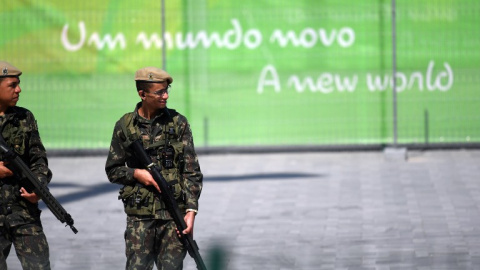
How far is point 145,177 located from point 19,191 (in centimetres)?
87

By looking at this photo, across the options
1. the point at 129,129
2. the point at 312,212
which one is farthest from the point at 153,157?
the point at 312,212

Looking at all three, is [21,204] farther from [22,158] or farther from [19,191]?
[22,158]

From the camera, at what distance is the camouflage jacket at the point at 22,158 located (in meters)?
6.98

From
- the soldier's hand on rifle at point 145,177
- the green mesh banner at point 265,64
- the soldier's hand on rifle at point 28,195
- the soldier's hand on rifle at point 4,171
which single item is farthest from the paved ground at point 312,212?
the soldier's hand on rifle at point 4,171

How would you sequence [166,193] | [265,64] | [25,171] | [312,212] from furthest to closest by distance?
[265,64] < [312,212] < [25,171] < [166,193]

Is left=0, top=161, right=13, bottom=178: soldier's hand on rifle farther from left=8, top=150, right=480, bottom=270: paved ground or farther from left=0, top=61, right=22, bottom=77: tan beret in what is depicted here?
left=8, top=150, right=480, bottom=270: paved ground

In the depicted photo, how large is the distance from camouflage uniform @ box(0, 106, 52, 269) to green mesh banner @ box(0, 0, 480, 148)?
817cm

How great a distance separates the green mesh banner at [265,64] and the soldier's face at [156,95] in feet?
27.6

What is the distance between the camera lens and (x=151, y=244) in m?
6.79

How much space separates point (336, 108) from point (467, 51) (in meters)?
1.85

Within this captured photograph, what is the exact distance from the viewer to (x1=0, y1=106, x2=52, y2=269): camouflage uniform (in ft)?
22.9

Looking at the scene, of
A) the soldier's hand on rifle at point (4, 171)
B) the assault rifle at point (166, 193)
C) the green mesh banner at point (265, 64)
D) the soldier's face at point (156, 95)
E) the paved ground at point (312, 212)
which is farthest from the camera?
the green mesh banner at point (265, 64)

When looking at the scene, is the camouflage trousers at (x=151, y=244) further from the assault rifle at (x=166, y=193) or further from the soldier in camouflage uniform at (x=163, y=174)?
the assault rifle at (x=166, y=193)

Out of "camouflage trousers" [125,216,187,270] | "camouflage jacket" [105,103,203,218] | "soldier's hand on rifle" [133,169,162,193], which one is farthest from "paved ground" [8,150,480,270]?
"soldier's hand on rifle" [133,169,162,193]
